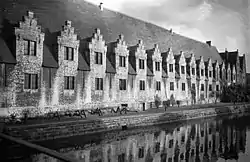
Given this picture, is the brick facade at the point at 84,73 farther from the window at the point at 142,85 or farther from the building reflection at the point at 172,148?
the building reflection at the point at 172,148

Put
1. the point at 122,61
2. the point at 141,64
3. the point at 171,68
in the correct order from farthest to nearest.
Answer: the point at 171,68, the point at 141,64, the point at 122,61

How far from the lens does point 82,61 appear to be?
28.2 metres

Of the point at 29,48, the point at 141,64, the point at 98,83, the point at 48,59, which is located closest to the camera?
the point at 29,48

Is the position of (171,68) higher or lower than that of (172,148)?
higher

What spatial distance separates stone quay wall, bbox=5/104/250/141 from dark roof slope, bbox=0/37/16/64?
22.5ft

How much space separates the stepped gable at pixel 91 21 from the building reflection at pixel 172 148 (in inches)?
628

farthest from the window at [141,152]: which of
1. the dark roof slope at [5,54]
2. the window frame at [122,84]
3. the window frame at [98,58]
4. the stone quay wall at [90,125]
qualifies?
the window frame at [122,84]

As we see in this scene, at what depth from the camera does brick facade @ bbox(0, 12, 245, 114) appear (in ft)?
74.2

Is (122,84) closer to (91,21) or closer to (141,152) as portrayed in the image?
(91,21)

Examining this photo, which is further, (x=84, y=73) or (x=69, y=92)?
(x=84, y=73)

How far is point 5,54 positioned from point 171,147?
629 inches

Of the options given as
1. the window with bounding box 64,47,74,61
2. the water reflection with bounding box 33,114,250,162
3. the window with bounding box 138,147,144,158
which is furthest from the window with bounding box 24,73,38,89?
the window with bounding box 138,147,144,158

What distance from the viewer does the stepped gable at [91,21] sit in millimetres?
27231

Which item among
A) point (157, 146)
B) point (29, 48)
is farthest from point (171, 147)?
point (29, 48)
